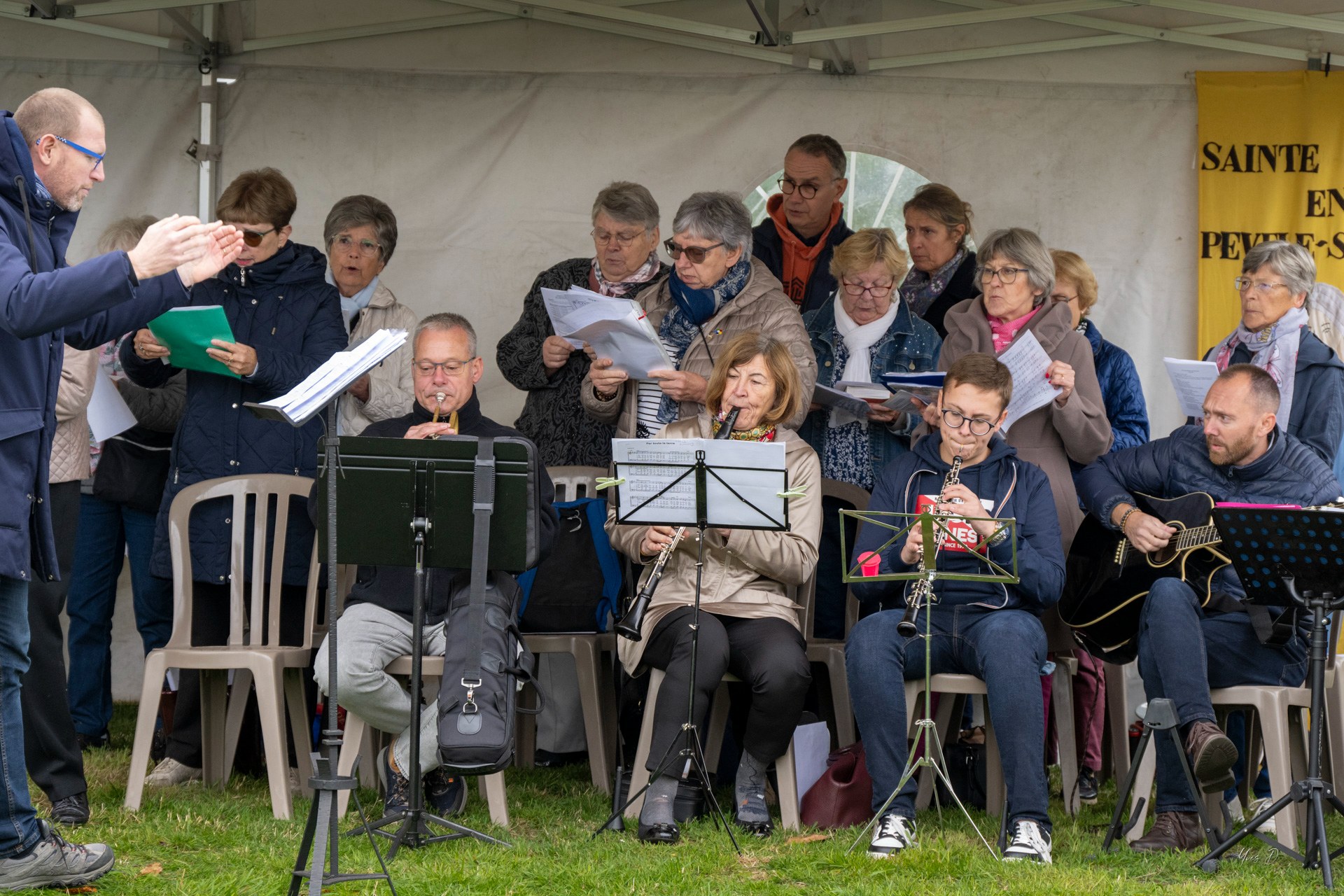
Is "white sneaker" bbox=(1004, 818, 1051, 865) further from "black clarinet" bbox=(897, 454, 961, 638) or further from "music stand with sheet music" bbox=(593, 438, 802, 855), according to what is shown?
"music stand with sheet music" bbox=(593, 438, 802, 855)

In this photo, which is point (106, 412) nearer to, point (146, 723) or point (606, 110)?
point (146, 723)

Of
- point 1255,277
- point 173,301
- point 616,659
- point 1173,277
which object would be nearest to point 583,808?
point 616,659

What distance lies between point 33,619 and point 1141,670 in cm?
327

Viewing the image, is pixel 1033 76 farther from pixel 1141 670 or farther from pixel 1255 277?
pixel 1141 670

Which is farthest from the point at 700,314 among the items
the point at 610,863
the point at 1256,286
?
the point at 610,863

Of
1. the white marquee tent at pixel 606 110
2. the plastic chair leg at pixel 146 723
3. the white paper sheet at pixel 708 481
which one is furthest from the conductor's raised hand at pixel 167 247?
the white marquee tent at pixel 606 110

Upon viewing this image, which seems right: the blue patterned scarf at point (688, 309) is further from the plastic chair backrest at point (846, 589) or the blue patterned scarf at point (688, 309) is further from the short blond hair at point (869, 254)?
the plastic chair backrest at point (846, 589)

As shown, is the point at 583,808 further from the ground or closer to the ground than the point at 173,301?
closer to the ground

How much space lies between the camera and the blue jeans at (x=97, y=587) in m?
5.53

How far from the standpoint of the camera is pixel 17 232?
341 centimetres

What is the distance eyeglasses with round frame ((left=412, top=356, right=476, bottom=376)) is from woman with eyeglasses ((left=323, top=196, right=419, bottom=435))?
0.78 metres

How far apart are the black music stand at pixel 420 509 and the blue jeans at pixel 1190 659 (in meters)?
1.84

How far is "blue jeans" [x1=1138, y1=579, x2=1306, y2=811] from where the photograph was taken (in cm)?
414

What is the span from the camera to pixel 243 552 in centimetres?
478
